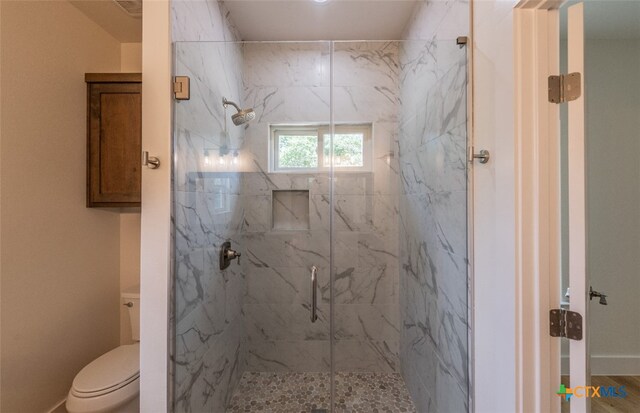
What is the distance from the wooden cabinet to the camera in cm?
171

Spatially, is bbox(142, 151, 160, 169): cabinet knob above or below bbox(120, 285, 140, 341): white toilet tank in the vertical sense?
above

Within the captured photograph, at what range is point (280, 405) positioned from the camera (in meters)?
1.70

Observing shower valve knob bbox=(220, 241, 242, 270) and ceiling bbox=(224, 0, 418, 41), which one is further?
ceiling bbox=(224, 0, 418, 41)

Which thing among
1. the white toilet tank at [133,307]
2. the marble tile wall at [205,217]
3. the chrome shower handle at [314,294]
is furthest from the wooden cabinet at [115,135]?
the chrome shower handle at [314,294]

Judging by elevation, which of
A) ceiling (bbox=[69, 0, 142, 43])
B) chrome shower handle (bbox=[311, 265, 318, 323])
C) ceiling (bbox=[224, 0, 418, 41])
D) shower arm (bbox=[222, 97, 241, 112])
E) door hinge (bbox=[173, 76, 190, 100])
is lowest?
chrome shower handle (bbox=[311, 265, 318, 323])

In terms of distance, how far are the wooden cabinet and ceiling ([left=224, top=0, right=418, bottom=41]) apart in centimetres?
92

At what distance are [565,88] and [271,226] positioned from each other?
156cm

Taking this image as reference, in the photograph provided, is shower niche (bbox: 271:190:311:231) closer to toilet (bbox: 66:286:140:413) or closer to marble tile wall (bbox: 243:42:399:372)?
marble tile wall (bbox: 243:42:399:372)

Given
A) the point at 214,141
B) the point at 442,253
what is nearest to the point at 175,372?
the point at 214,141

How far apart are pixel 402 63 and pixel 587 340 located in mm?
1831

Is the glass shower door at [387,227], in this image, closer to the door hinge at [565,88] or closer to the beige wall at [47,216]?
the door hinge at [565,88]

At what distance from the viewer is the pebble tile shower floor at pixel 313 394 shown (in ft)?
5.54

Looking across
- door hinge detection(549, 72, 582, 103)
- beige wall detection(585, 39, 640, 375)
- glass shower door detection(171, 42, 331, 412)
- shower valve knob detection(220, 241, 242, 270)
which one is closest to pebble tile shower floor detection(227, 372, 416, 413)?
glass shower door detection(171, 42, 331, 412)

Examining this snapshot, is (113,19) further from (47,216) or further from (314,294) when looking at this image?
(314,294)
